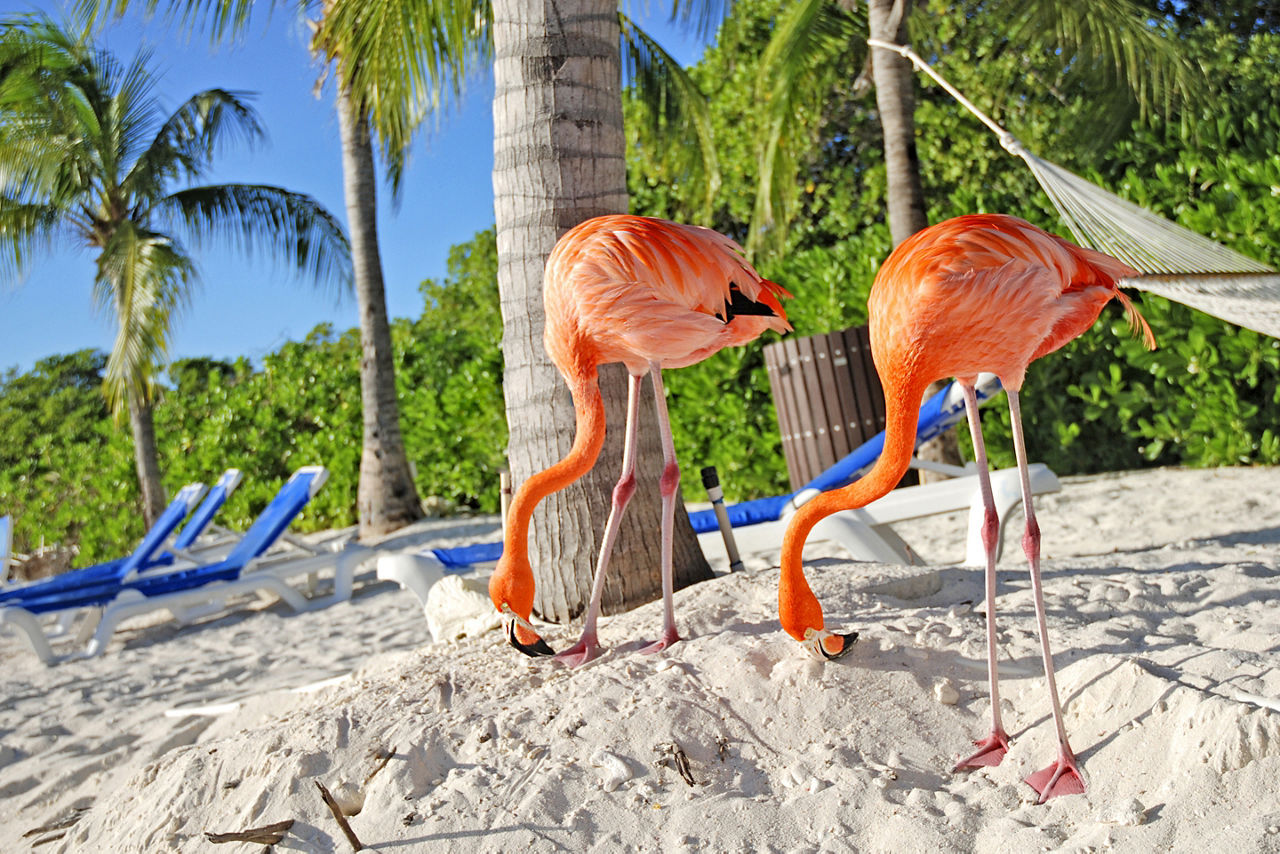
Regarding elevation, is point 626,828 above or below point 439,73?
below

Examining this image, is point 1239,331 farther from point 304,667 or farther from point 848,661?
point 304,667

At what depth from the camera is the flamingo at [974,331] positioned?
7.50 ft

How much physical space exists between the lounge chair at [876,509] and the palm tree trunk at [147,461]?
9429mm

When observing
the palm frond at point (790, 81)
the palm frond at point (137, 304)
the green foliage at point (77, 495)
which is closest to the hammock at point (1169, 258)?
the palm frond at point (790, 81)

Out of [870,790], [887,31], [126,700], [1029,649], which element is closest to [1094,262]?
[1029,649]

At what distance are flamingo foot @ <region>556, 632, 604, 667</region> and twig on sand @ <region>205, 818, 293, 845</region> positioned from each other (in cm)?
94

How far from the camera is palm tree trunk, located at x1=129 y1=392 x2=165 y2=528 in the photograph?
470 inches

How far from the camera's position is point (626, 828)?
221cm

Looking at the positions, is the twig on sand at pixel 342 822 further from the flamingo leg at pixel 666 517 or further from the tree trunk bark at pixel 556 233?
the tree trunk bark at pixel 556 233

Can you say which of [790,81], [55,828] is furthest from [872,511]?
[790,81]

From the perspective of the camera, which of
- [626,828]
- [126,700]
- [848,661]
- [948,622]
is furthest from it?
[126,700]

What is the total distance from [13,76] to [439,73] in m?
7.42

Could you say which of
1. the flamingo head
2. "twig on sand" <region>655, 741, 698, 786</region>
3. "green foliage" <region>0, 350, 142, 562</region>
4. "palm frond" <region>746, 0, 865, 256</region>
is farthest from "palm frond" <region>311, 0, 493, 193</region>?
"green foliage" <region>0, 350, 142, 562</region>

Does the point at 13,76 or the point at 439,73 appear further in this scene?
the point at 13,76
